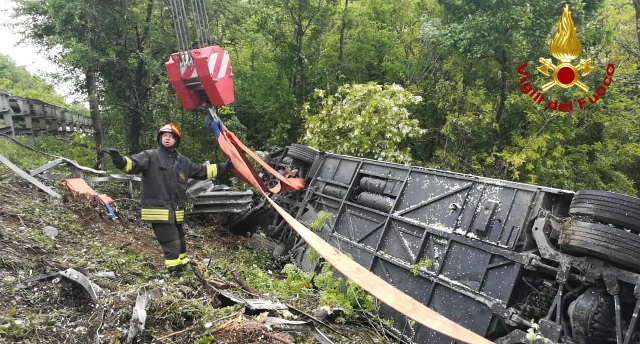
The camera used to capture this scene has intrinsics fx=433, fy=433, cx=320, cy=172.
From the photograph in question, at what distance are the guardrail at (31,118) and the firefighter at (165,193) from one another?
511 cm

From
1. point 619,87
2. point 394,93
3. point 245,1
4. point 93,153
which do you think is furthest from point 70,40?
point 619,87

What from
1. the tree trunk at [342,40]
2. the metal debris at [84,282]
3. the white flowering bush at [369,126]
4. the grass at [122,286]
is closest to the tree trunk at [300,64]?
the tree trunk at [342,40]

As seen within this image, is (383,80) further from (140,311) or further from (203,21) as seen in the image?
(140,311)

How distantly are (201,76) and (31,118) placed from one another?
562 cm

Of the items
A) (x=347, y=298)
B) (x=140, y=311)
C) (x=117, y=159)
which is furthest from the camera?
(x=347, y=298)

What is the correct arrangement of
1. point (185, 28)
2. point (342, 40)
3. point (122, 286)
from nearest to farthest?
1. point (122, 286)
2. point (185, 28)
3. point (342, 40)

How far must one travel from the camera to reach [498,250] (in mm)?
4035

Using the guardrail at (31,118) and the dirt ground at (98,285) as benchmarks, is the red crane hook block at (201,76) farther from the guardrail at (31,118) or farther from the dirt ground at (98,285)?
the guardrail at (31,118)

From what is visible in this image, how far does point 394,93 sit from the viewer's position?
9.38m

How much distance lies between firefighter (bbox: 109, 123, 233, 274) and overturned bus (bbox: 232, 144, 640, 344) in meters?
2.30

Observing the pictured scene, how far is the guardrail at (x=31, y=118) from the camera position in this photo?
783cm

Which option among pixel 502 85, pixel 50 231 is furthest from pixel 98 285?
pixel 502 85

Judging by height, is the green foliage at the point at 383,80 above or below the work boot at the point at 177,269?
above

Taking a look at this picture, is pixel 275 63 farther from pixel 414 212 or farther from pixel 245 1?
pixel 414 212
